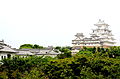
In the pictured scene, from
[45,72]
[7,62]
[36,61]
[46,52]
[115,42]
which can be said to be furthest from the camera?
[115,42]

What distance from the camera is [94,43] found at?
60094mm

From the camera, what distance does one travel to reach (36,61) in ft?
81.7

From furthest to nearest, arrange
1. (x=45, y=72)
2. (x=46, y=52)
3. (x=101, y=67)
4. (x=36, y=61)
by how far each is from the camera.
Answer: (x=46, y=52)
(x=36, y=61)
(x=45, y=72)
(x=101, y=67)

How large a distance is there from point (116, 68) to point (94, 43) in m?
45.3

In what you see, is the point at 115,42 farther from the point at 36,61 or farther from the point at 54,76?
the point at 54,76

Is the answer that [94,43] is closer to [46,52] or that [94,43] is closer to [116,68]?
[46,52]

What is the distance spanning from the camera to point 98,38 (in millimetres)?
Answer: 60531

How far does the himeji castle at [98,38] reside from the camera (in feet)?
198

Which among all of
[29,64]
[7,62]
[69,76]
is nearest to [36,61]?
[29,64]

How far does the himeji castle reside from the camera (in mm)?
60369

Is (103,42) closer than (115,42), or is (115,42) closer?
(103,42)

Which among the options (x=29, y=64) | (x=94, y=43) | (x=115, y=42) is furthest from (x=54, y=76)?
(x=115, y=42)

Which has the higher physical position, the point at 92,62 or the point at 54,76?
the point at 92,62

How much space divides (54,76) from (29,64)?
6.37 meters
